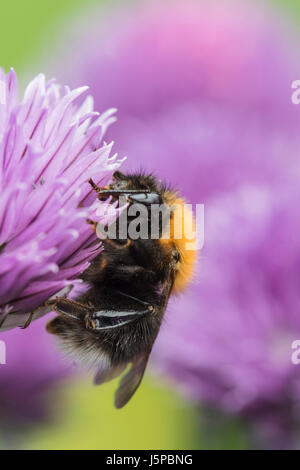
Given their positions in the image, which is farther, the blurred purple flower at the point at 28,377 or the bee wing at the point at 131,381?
Answer: the blurred purple flower at the point at 28,377

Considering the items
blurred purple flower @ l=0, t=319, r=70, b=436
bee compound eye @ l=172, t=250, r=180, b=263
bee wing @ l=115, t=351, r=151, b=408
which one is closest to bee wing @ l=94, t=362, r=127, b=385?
bee wing @ l=115, t=351, r=151, b=408

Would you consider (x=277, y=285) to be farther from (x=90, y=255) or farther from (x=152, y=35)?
(x=152, y=35)

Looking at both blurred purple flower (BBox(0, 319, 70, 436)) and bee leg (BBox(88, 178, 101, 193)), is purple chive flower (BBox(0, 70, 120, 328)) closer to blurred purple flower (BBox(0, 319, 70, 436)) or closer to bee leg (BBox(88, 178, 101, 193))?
bee leg (BBox(88, 178, 101, 193))

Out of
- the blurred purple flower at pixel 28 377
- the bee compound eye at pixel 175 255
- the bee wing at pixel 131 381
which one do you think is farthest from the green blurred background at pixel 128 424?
the bee compound eye at pixel 175 255

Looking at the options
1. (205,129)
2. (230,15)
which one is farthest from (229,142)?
(230,15)

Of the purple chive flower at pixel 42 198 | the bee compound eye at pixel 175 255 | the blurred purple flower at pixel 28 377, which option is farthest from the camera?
the blurred purple flower at pixel 28 377

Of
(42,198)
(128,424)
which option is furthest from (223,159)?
(42,198)

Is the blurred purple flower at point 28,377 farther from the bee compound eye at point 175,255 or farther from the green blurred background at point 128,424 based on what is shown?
the bee compound eye at point 175,255
